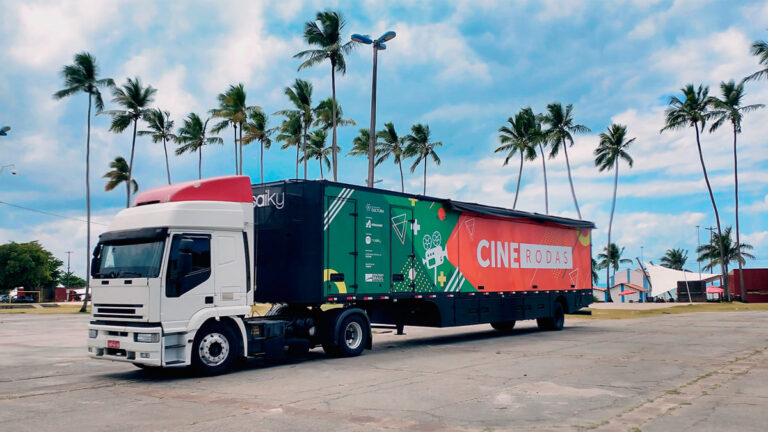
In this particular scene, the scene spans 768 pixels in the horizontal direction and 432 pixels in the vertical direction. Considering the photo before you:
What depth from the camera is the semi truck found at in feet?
34.5

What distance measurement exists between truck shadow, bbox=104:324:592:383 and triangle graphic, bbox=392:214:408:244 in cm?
272

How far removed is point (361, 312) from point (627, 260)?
4205 inches

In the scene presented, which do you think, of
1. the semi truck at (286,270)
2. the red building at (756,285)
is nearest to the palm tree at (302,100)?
the semi truck at (286,270)

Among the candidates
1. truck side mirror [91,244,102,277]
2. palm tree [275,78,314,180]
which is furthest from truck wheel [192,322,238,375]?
palm tree [275,78,314,180]

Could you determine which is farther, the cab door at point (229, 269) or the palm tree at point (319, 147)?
the palm tree at point (319, 147)

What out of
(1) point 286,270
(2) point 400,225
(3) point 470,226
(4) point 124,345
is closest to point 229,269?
(1) point 286,270

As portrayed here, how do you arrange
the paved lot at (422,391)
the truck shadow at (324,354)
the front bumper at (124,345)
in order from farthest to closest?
the truck shadow at (324,354), the front bumper at (124,345), the paved lot at (422,391)

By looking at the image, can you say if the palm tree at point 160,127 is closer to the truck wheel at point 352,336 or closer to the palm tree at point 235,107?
the palm tree at point 235,107

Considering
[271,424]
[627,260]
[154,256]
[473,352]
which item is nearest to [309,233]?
[154,256]

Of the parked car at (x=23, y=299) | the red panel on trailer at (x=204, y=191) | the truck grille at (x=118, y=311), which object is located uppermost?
the red panel on trailer at (x=204, y=191)

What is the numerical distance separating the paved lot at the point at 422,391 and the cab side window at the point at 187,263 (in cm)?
158

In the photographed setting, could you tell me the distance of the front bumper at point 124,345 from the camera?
A: 10141 millimetres

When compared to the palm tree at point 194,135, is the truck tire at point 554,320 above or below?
below

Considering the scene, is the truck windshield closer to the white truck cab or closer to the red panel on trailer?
the white truck cab
